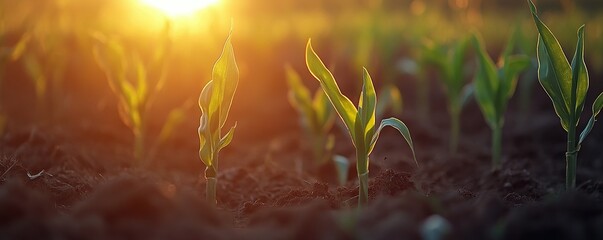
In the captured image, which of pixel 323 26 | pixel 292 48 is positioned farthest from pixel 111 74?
pixel 323 26

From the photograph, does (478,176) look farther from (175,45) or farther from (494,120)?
(175,45)

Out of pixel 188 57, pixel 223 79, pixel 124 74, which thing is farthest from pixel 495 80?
pixel 188 57

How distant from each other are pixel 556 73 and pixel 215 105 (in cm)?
122

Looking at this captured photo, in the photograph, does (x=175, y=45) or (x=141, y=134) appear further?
(x=175, y=45)

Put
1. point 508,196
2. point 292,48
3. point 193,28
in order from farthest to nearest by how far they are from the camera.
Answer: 1. point 292,48
2. point 193,28
3. point 508,196

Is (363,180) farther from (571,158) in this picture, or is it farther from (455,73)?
(455,73)

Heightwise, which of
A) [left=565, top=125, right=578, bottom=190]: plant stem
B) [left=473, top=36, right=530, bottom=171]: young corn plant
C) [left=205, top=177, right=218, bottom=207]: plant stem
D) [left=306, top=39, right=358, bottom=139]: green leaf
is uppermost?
[left=306, top=39, right=358, bottom=139]: green leaf

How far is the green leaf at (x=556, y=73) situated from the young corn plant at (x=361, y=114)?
0.60 m

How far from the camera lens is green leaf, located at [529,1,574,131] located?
7.23 ft

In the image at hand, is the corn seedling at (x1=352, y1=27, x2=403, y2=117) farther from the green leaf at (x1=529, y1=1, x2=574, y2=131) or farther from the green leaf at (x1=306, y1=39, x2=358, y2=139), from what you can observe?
the green leaf at (x1=306, y1=39, x2=358, y2=139)

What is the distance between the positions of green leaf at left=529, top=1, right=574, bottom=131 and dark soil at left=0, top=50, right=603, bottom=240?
1.15 feet

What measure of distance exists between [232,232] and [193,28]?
4.72 meters

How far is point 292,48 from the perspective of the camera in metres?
9.10

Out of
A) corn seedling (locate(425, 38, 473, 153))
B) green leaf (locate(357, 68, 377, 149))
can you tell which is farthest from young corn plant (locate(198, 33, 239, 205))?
corn seedling (locate(425, 38, 473, 153))
